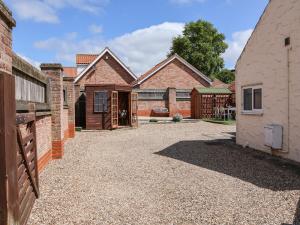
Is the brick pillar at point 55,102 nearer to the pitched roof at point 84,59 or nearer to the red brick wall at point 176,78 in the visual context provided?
the red brick wall at point 176,78

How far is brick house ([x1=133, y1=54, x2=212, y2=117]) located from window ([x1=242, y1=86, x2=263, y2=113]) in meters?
21.7

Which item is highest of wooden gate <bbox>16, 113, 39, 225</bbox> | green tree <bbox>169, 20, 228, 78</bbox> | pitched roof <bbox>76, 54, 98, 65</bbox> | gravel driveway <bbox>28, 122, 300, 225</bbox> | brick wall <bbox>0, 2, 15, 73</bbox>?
green tree <bbox>169, 20, 228, 78</bbox>

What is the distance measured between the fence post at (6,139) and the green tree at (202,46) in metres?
50.2

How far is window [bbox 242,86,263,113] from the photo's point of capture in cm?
1094

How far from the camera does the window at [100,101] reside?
20.2 m

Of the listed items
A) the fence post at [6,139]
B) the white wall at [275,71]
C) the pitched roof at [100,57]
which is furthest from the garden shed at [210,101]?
the fence post at [6,139]

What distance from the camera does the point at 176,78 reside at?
35406mm

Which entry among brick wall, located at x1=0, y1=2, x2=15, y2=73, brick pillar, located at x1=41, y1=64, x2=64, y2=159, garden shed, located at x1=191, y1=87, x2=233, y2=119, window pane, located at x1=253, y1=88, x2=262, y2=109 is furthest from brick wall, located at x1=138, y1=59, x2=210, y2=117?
brick wall, located at x1=0, y1=2, x2=15, y2=73

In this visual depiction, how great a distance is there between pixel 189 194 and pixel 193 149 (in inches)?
221

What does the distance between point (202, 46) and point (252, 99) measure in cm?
4363

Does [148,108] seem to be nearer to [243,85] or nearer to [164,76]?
[164,76]

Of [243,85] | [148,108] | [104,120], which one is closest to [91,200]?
[243,85]

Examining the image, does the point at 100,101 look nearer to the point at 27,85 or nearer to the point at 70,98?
the point at 70,98

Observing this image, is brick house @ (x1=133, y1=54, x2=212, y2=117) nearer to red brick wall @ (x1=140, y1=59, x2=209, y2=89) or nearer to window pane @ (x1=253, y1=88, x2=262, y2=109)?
red brick wall @ (x1=140, y1=59, x2=209, y2=89)
